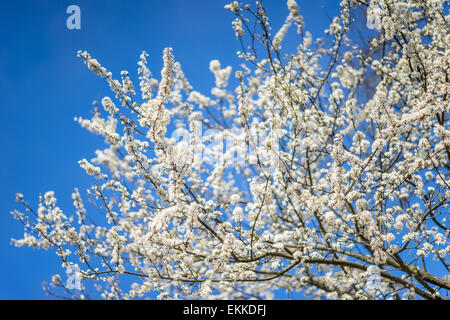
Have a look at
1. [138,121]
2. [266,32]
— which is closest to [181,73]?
[266,32]

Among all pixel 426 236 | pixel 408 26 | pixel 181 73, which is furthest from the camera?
pixel 181 73

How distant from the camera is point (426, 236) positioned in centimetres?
336

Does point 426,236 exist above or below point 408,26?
below

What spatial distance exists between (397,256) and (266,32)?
9.58 feet

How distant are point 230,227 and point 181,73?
13.1 feet
